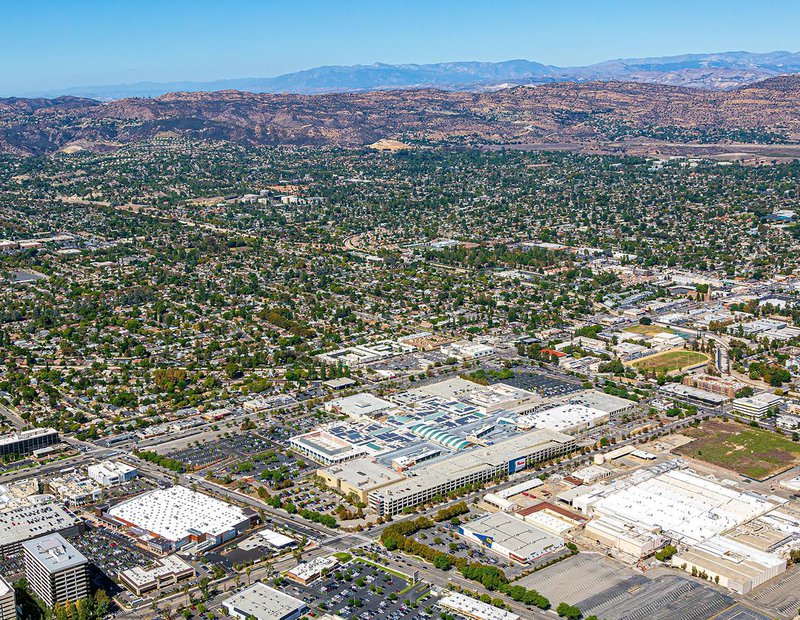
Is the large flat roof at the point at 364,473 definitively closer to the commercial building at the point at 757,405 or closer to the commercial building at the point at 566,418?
the commercial building at the point at 566,418

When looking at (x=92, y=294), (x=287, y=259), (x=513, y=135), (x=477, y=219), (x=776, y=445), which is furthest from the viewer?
(x=513, y=135)

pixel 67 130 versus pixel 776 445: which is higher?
pixel 67 130

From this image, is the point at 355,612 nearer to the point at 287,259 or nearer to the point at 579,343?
the point at 579,343

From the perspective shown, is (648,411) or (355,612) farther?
(648,411)

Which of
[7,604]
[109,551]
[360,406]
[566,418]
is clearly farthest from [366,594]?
[566,418]

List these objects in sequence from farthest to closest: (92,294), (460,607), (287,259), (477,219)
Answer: (477,219) → (287,259) → (92,294) → (460,607)

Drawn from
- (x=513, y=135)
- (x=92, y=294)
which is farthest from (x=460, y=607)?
(x=513, y=135)

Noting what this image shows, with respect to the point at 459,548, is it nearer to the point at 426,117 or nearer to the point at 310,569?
the point at 310,569
